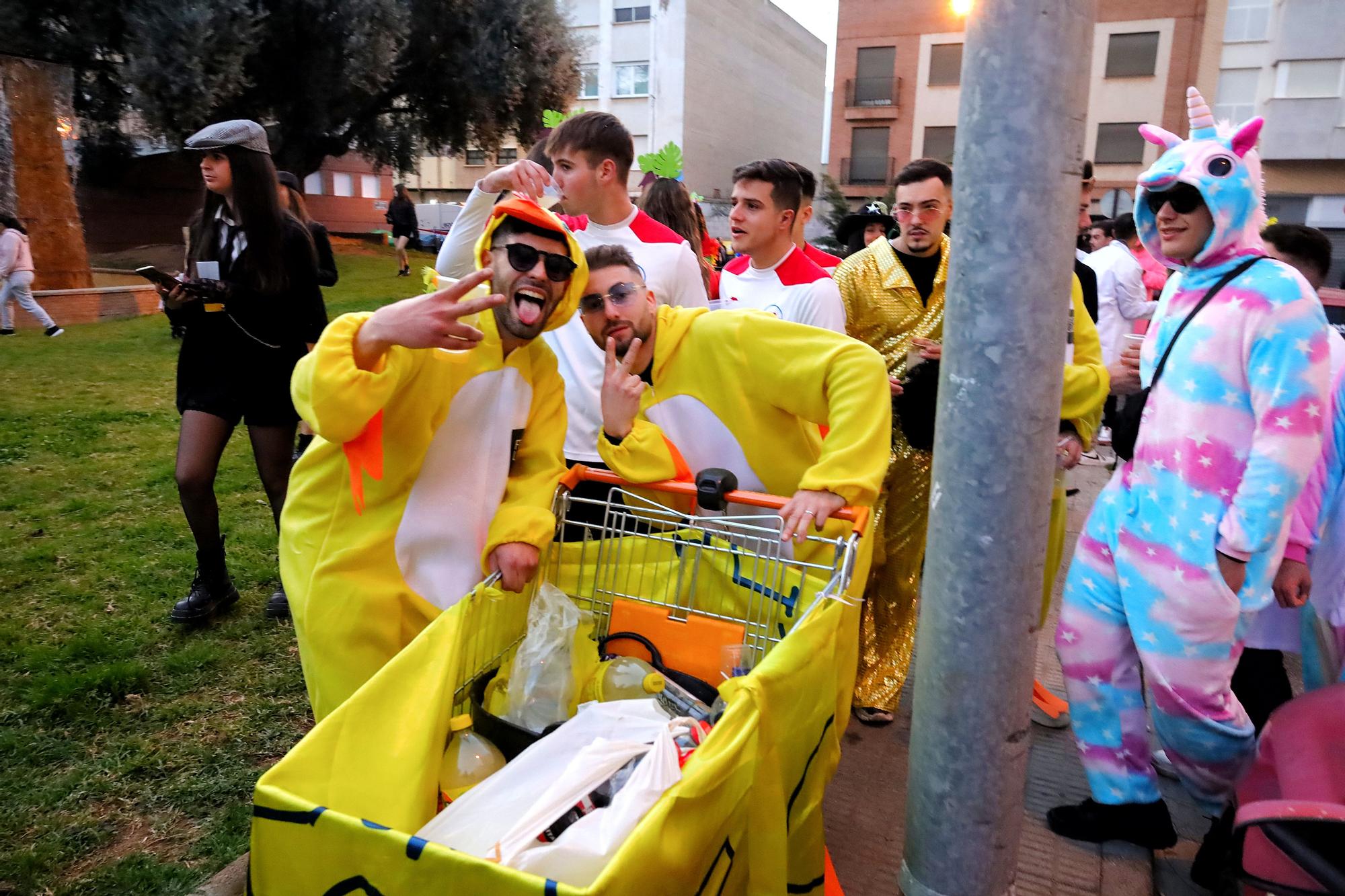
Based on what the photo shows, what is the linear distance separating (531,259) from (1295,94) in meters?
35.1

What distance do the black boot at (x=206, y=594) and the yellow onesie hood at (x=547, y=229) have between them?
2699mm

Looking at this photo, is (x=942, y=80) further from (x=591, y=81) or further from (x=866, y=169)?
(x=591, y=81)

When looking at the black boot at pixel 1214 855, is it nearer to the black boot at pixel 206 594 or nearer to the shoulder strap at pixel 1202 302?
the shoulder strap at pixel 1202 302

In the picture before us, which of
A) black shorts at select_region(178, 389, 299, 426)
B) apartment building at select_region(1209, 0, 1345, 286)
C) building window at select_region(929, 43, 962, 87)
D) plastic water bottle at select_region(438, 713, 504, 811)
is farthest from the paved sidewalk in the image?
building window at select_region(929, 43, 962, 87)

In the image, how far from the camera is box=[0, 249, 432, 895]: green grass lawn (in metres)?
2.84

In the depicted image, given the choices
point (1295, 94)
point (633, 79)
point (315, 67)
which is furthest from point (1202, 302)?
point (633, 79)

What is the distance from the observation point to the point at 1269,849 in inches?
75.6

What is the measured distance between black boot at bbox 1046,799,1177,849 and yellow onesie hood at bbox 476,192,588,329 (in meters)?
2.37

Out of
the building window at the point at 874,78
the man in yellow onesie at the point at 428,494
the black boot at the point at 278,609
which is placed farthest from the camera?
the building window at the point at 874,78

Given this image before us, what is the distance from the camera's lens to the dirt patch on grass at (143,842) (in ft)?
8.96

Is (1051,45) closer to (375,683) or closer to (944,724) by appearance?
(944,724)

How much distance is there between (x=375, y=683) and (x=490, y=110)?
78.4 ft

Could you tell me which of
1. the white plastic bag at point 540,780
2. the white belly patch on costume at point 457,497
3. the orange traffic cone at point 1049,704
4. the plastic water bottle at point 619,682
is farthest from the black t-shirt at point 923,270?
the white plastic bag at point 540,780

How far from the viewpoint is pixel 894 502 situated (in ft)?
13.2
